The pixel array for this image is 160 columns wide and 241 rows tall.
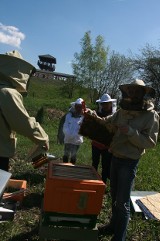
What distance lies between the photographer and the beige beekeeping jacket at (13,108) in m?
4.41

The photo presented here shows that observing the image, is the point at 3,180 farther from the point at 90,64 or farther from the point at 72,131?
the point at 90,64

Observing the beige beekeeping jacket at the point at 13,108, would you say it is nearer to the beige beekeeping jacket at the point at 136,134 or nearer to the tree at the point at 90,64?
the beige beekeeping jacket at the point at 136,134

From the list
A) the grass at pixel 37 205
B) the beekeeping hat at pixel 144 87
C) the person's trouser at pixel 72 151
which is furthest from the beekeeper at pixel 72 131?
the beekeeping hat at pixel 144 87

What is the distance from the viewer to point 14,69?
4.61 metres

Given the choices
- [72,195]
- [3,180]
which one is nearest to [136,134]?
[72,195]

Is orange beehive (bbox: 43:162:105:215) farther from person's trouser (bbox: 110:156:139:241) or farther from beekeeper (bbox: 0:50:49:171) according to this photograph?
beekeeper (bbox: 0:50:49:171)

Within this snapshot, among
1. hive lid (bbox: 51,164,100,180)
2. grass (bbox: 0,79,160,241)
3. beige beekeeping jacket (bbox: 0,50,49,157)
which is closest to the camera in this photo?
beige beekeeping jacket (bbox: 0,50,49,157)

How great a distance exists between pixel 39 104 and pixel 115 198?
24.6m

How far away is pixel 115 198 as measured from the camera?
503 cm

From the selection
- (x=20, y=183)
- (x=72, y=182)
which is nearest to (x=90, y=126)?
(x=72, y=182)

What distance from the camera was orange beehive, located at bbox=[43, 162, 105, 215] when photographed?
4461 mm

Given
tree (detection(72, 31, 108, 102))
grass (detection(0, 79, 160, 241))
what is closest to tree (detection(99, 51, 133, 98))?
tree (detection(72, 31, 108, 102))

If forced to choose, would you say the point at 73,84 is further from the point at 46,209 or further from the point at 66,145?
the point at 46,209

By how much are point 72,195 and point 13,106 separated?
4.49ft
